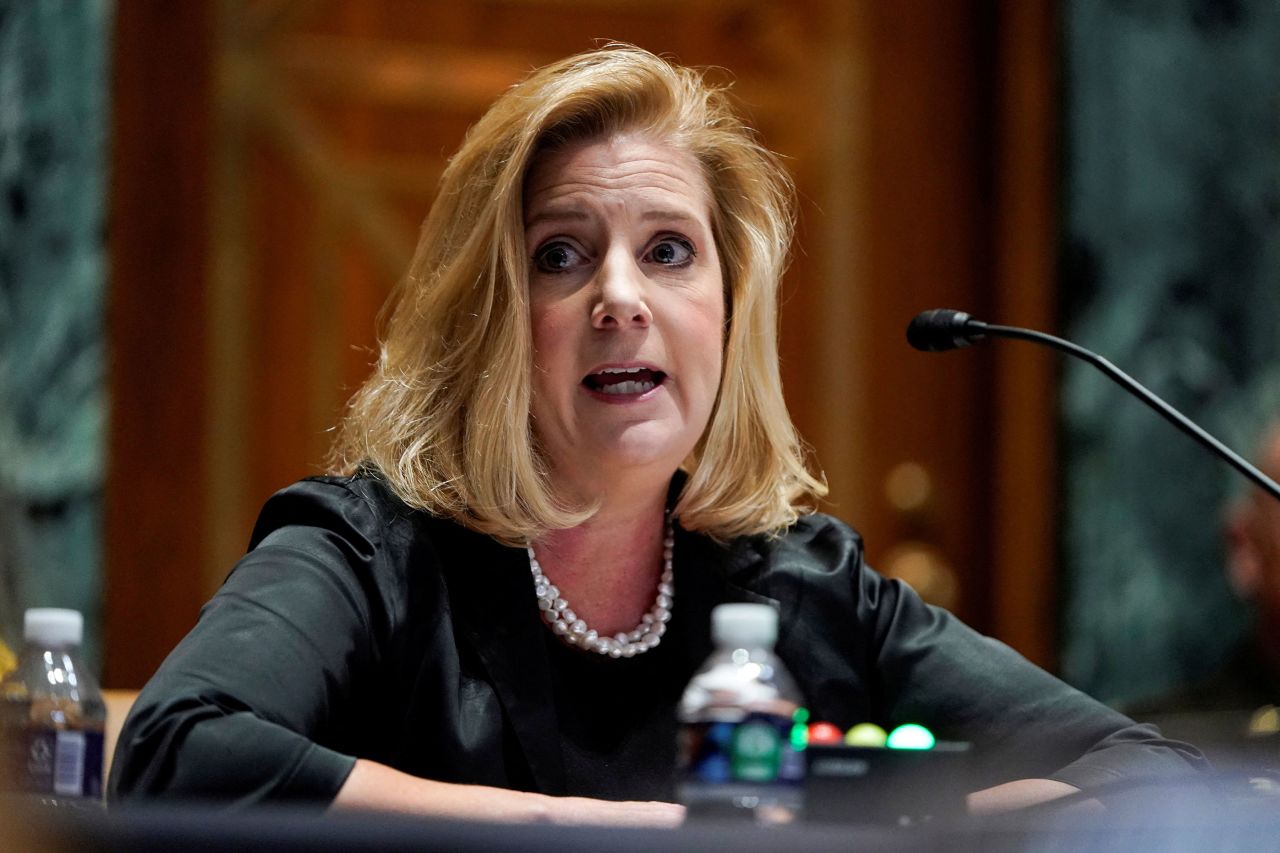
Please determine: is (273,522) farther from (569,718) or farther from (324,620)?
(569,718)

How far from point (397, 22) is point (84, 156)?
822 millimetres

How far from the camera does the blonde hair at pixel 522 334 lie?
1823 mm

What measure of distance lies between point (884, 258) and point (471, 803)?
2482mm

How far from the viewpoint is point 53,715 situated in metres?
1.55

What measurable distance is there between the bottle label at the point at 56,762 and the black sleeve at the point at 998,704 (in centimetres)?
86

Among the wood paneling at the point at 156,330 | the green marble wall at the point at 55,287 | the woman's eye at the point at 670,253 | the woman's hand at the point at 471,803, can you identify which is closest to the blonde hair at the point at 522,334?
the woman's eye at the point at 670,253

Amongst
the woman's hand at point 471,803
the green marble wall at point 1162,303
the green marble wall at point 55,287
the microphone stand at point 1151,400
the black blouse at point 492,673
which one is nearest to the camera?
the woman's hand at point 471,803

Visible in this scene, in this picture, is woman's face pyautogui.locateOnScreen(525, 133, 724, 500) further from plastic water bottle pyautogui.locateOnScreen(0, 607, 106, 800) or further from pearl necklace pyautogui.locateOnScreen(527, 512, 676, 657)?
plastic water bottle pyautogui.locateOnScreen(0, 607, 106, 800)

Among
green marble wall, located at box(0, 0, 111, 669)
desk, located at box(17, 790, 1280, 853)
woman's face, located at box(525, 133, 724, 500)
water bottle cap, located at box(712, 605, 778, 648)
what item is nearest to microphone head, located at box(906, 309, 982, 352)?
woman's face, located at box(525, 133, 724, 500)

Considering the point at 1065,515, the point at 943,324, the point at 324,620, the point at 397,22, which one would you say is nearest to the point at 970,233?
the point at 1065,515

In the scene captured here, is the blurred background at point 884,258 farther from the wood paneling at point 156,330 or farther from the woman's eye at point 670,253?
the woman's eye at point 670,253

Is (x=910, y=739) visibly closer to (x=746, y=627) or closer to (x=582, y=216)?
(x=746, y=627)

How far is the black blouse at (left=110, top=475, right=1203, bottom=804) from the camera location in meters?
1.42

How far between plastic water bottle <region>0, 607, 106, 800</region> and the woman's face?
0.58 metres
